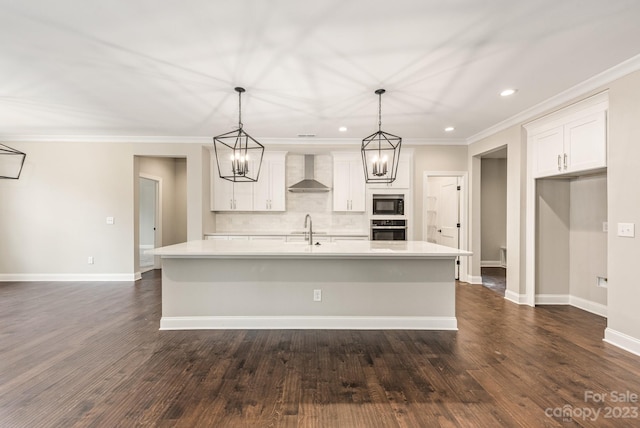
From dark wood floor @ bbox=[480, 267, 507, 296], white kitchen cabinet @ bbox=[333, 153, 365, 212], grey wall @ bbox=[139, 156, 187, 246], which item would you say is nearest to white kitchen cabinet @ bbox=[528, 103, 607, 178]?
dark wood floor @ bbox=[480, 267, 507, 296]

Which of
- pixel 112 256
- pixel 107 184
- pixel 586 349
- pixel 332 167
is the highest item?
pixel 332 167

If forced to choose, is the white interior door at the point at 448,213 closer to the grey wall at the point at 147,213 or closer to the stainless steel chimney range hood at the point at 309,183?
the stainless steel chimney range hood at the point at 309,183

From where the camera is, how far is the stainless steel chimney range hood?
5.41m

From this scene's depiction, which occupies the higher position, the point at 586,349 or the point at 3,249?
the point at 3,249

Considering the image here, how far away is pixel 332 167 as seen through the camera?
18.7 ft

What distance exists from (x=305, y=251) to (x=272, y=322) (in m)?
0.93

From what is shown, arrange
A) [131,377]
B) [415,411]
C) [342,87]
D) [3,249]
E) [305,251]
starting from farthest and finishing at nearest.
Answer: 1. [3,249]
2. [342,87]
3. [305,251]
4. [131,377]
5. [415,411]

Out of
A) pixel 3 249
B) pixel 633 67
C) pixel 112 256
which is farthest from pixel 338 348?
pixel 3 249

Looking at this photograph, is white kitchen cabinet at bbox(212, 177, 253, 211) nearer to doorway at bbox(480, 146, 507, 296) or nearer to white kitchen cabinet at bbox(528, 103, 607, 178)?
white kitchen cabinet at bbox(528, 103, 607, 178)

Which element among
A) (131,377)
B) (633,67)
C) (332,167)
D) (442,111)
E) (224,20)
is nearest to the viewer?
(224,20)

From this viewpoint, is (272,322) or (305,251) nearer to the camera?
(305,251)

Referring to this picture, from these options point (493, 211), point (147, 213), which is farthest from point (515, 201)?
point (147, 213)

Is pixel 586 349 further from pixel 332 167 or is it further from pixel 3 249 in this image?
pixel 3 249

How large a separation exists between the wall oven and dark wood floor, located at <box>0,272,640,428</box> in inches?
84.4
